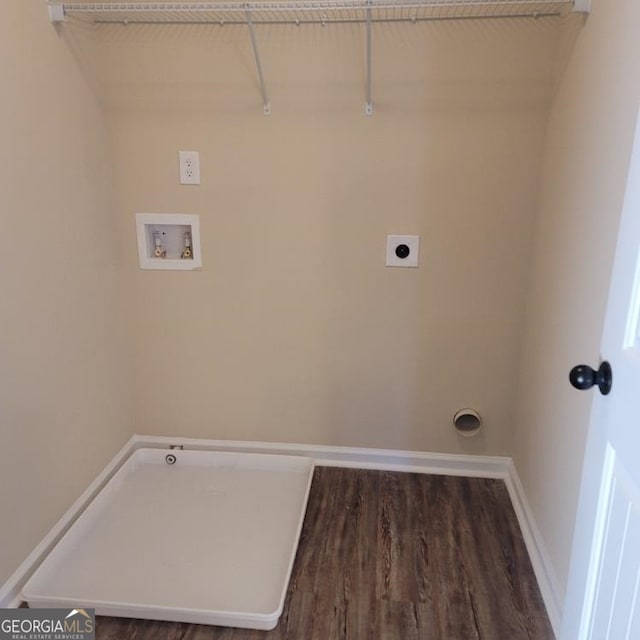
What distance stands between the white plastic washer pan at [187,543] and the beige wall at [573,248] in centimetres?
88

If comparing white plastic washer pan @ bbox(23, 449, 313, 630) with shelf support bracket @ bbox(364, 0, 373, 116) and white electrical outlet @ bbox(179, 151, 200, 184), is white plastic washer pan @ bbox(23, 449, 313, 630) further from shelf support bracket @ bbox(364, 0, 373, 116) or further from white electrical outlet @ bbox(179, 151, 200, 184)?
shelf support bracket @ bbox(364, 0, 373, 116)

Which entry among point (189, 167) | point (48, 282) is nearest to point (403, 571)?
point (48, 282)

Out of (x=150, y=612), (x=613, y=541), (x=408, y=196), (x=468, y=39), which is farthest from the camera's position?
(x=408, y=196)

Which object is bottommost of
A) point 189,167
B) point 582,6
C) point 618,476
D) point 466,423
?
point 466,423

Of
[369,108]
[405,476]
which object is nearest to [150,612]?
[405,476]

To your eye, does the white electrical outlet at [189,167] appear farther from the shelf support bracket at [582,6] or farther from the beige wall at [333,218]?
the shelf support bracket at [582,6]

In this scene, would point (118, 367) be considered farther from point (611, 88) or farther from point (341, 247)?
point (611, 88)

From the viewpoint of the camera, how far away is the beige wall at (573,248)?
1258 millimetres

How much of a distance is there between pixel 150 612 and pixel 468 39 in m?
2.15

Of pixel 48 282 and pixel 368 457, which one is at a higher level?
pixel 48 282

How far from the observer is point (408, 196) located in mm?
2029

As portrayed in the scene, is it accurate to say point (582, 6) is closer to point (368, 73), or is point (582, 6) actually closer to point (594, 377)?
point (368, 73)

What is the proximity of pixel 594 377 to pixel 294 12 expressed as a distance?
162 centimetres

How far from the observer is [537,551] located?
1.76 meters
